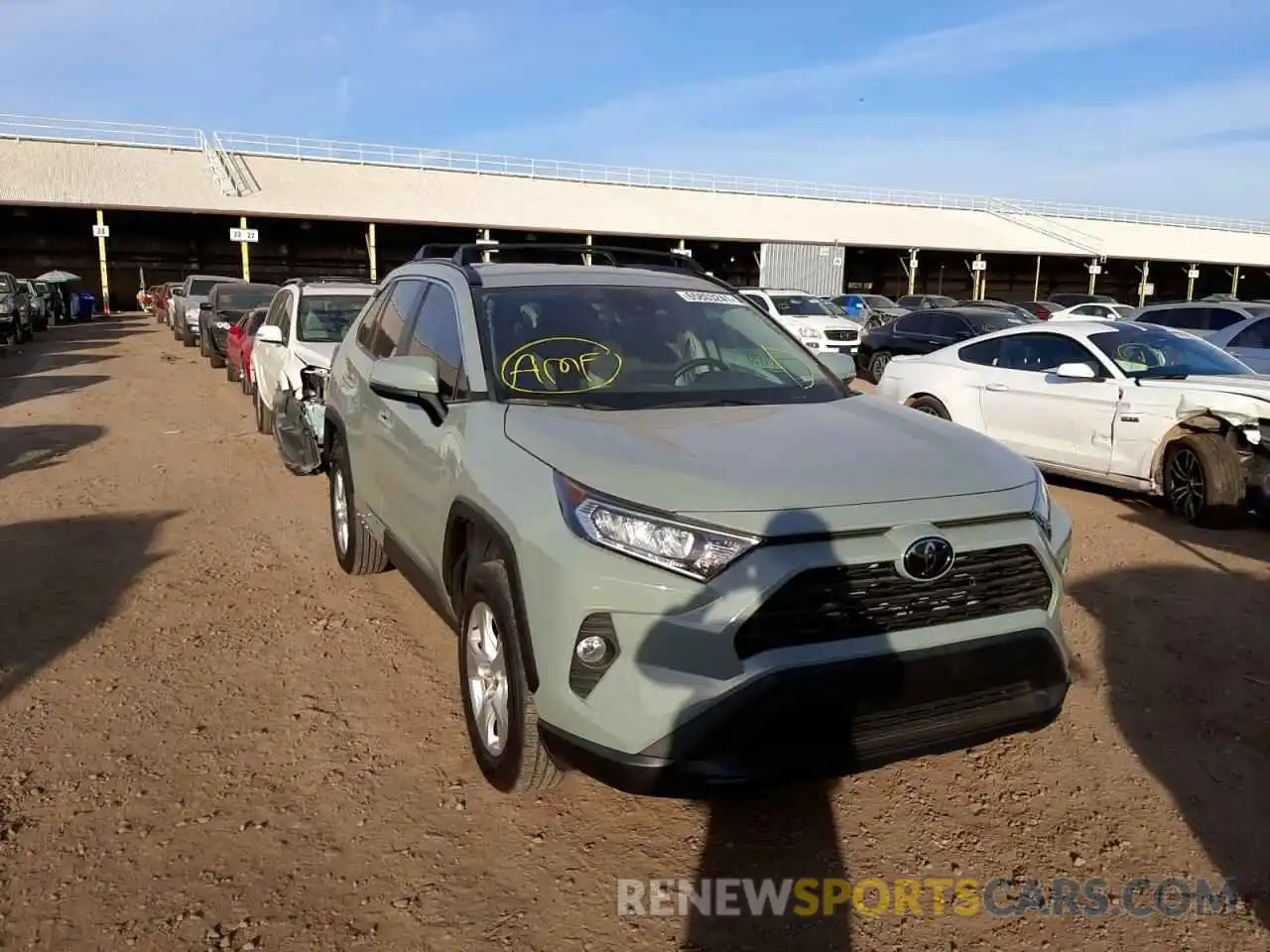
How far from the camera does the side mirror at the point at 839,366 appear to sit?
4.46m

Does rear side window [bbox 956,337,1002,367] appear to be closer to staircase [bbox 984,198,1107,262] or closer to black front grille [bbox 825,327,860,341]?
black front grille [bbox 825,327,860,341]

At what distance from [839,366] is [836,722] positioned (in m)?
2.30

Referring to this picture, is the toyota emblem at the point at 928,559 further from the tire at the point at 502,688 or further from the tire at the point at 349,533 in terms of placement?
the tire at the point at 349,533

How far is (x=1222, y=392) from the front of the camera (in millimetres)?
7012

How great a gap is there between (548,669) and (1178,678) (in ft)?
10.6

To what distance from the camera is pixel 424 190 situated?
A: 41.2 meters

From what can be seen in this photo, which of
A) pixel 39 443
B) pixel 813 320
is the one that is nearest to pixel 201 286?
pixel 813 320

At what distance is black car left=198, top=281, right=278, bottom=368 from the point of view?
18000 mm

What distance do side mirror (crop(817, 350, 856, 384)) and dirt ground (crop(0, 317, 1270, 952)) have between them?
5.72 ft

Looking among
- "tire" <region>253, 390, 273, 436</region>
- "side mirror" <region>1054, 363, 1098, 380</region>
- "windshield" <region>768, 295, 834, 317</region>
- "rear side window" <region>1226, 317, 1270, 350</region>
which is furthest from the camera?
"windshield" <region>768, 295, 834, 317</region>

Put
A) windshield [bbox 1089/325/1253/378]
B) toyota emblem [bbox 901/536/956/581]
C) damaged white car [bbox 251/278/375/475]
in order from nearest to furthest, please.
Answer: toyota emblem [bbox 901/536/956/581], windshield [bbox 1089/325/1253/378], damaged white car [bbox 251/278/375/475]

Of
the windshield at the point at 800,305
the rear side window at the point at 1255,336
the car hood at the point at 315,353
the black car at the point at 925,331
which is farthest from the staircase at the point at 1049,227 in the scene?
the car hood at the point at 315,353

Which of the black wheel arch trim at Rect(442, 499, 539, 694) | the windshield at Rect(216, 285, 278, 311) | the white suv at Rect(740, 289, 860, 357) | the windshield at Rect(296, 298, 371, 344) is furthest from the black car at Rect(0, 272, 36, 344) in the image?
the black wheel arch trim at Rect(442, 499, 539, 694)

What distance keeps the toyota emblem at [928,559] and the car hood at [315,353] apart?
6.66 meters
